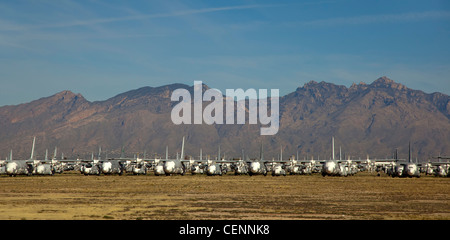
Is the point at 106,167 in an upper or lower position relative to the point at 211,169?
upper

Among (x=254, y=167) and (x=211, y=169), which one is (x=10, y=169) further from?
(x=254, y=167)

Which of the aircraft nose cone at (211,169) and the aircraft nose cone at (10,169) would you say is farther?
the aircraft nose cone at (211,169)

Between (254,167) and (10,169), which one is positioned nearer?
(10,169)

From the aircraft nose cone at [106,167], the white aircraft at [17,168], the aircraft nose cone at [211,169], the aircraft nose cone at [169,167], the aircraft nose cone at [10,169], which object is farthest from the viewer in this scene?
the aircraft nose cone at [211,169]

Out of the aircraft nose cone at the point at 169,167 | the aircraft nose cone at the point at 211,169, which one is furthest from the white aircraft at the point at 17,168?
the aircraft nose cone at the point at 211,169

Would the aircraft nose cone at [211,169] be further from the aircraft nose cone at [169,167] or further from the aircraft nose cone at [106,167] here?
the aircraft nose cone at [106,167]

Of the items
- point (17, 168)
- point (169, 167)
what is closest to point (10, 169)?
point (17, 168)

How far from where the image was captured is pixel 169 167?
108000 millimetres

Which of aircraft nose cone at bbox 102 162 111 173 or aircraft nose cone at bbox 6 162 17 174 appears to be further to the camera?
aircraft nose cone at bbox 102 162 111 173

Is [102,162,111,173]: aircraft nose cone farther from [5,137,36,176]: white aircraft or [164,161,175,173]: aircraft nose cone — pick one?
[5,137,36,176]: white aircraft

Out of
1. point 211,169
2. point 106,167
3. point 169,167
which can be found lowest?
point 211,169

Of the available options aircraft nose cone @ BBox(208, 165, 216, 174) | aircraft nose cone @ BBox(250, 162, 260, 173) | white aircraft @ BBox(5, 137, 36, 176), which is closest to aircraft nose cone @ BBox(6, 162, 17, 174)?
white aircraft @ BBox(5, 137, 36, 176)
